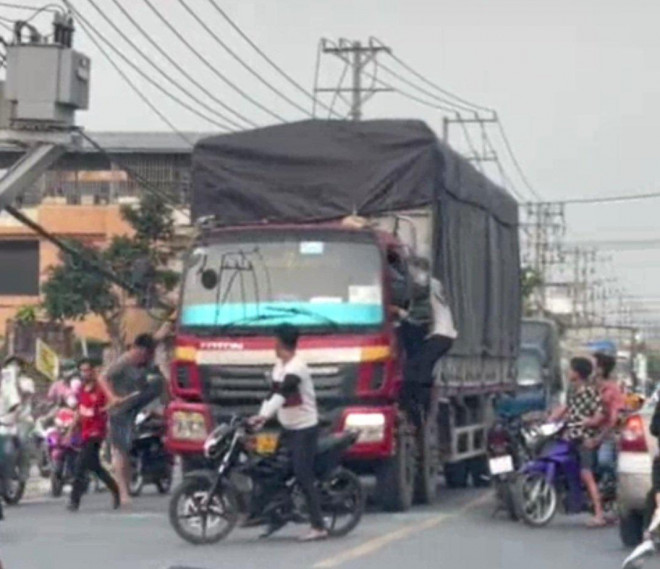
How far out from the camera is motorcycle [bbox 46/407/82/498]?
24125 mm

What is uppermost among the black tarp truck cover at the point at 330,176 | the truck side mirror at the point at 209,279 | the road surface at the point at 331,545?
the black tarp truck cover at the point at 330,176

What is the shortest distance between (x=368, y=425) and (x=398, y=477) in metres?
0.89

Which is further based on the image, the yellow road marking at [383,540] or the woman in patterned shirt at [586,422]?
the woman in patterned shirt at [586,422]

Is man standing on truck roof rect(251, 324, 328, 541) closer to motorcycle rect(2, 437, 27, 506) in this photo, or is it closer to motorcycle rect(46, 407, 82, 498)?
motorcycle rect(46, 407, 82, 498)

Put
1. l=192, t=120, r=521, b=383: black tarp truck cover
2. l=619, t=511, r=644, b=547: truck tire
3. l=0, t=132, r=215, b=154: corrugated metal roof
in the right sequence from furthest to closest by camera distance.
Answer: l=0, t=132, r=215, b=154: corrugated metal roof < l=192, t=120, r=521, b=383: black tarp truck cover < l=619, t=511, r=644, b=547: truck tire

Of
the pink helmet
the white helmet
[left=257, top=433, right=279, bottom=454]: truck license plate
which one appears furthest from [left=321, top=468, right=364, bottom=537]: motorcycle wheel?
the white helmet

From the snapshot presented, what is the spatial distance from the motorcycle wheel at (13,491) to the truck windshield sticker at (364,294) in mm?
5171

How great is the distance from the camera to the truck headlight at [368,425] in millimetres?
20922

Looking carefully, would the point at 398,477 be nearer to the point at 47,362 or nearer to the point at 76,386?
the point at 76,386

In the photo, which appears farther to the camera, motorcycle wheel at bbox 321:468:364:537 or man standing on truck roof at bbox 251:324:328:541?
motorcycle wheel at bbox 321:468:364:537

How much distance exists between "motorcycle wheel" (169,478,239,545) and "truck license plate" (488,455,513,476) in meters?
3.56

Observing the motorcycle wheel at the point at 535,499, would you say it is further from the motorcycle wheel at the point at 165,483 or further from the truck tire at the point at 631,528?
the motorcycle wheel at the point at 165,483

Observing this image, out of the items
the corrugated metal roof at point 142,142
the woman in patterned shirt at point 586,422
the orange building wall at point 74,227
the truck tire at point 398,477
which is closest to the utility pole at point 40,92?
the truck tire at point 398,477

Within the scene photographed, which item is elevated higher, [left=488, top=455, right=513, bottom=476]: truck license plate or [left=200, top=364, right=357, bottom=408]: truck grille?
[left=200, top=364, right=357, bottom=408]: truck grille
